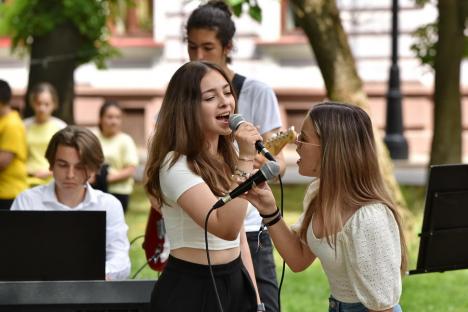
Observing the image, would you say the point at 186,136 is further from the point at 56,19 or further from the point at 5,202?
the point at 56,19

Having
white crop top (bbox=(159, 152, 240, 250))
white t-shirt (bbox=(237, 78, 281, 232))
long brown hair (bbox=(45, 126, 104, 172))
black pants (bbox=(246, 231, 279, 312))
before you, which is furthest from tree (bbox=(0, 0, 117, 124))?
white crop top (bbox=(159, 152, 240, 250))

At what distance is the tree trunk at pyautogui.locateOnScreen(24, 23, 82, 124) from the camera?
A: 1431cm

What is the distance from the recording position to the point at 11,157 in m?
8.36

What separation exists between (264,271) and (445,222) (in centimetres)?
81

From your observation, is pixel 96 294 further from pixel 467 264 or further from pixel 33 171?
pixel 33 171

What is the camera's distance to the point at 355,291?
3.90 meters

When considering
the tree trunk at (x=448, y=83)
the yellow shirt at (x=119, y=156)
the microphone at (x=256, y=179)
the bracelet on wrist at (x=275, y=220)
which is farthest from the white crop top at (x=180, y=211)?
the tree trunk at (x=448, y=83)

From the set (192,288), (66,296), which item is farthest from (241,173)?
(66,296)

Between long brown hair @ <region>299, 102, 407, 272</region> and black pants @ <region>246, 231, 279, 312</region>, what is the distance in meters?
1.12

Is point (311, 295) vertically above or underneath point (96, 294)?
underneath

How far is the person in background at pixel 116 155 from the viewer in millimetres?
10586

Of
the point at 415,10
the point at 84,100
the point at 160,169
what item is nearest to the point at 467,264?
the point at 160,169

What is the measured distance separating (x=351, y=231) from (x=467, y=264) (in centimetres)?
140

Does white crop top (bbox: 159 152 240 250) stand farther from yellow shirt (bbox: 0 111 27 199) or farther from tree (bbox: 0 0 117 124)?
tree (bbox: 0 0 117 124)
